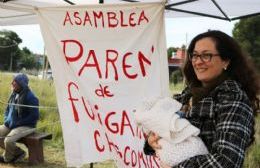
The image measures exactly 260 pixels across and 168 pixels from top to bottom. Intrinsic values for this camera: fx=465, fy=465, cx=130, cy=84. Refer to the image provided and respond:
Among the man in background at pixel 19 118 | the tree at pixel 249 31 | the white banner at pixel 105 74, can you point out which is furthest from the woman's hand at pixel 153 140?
the tree at pixel 249 31

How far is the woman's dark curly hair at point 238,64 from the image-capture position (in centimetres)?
189

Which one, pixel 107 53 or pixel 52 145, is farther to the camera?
pixel 52 145

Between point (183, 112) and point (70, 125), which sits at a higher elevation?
point (183, 112)

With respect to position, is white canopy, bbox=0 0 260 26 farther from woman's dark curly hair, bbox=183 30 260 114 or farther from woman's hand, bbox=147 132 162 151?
woman's hand, bbox=147 132 162 151

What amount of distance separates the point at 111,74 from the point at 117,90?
14 centimetres

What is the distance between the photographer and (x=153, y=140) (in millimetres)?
1943

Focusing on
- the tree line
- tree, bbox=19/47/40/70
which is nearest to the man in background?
the tree line

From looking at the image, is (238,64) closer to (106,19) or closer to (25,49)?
(106,19)

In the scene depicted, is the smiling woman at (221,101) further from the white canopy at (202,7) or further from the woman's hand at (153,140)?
the white canopy at (202,7)

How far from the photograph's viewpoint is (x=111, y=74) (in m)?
3.73

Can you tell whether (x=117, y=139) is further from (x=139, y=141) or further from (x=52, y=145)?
(x=52, y=145)

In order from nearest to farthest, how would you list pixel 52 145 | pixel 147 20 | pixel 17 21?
pixel 147 20
pixel 17 21
pixel 52 145

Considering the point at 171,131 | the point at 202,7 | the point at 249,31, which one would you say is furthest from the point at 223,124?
the point at 249,31

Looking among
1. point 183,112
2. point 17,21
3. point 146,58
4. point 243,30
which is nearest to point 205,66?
point 183,112
